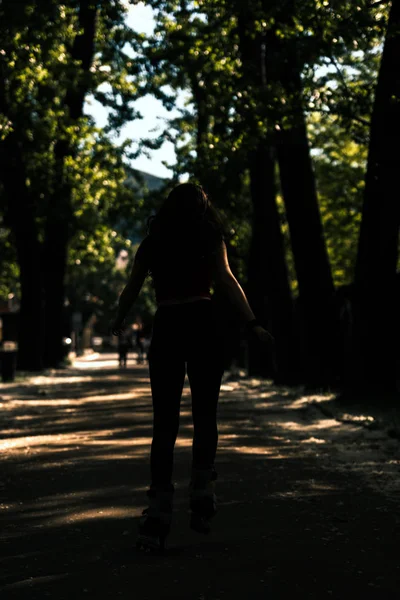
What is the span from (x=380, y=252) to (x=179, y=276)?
39.7 ft

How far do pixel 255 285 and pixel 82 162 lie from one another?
21.1 feet

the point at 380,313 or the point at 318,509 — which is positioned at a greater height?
the point at 380,313

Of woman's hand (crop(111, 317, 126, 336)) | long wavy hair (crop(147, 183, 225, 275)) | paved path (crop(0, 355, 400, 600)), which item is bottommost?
paved path (crop(0, 355, 400, 600))


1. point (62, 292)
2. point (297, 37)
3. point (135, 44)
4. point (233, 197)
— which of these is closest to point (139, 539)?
point (297, 37)

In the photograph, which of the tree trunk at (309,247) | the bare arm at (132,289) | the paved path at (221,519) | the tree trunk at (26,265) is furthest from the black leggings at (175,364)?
the tree trunk at (26,265)

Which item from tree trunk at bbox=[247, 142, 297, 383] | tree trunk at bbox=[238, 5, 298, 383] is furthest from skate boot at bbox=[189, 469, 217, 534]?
tree trunk at bbox=[247, 142, 297, 383]

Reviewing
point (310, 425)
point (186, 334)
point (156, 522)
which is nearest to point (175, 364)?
point (186, 334)

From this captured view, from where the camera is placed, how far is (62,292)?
4388cm

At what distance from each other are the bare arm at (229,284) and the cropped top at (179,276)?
0.20 ft

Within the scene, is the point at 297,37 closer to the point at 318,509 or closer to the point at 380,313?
the point at 380,313

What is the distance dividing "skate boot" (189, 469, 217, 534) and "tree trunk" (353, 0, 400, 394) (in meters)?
12.0

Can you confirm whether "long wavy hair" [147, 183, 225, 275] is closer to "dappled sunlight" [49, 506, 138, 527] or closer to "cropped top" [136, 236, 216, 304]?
"cropped top" [136, 236, 216, 304]

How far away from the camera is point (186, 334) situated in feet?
20.7

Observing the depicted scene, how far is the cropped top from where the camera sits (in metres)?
6.31
